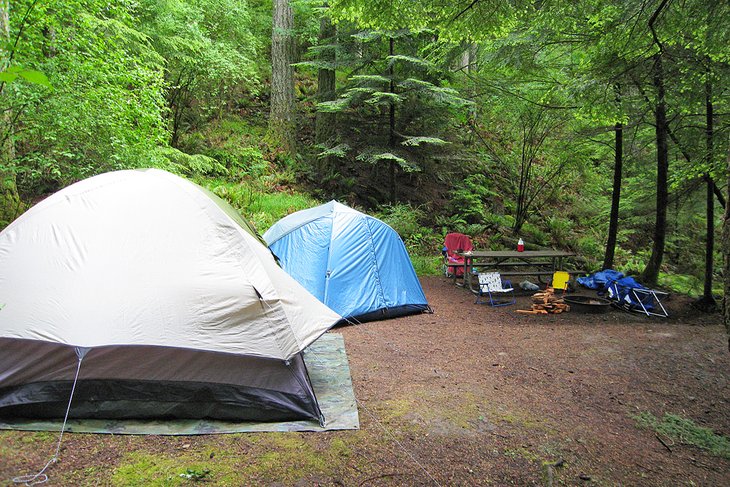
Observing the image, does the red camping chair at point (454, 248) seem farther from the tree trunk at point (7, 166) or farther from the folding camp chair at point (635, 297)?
the tree trunk at point (7, 166)

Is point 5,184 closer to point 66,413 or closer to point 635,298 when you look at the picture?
point 66,413

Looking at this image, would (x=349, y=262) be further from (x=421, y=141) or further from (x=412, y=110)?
(x=412, y=110)

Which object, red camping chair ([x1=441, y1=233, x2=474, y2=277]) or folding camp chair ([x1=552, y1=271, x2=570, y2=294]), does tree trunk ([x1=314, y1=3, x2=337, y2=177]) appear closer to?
red camping chair ([x1=441, y1=233, x2=474, y2=277])

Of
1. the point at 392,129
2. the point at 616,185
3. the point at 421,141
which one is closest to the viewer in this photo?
the point at 616,185

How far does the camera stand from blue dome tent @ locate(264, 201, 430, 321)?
675 cm

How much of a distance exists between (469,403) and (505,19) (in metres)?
4.04

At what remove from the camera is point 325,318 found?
4195 millimetres

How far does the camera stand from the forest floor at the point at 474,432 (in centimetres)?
296

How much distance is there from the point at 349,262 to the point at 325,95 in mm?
7470

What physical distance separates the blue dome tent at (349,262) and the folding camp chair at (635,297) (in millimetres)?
Result: 3951

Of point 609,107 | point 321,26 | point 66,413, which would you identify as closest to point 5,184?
point 66,413

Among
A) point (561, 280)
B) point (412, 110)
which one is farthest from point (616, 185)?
point (412, 110)

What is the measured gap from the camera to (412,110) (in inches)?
474

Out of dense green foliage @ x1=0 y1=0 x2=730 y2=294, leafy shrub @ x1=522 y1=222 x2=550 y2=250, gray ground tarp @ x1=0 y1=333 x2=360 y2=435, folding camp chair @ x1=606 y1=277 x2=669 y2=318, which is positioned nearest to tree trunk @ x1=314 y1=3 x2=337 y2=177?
dense green foliage @ x1=0 y1=0 x2=730 y2=294
